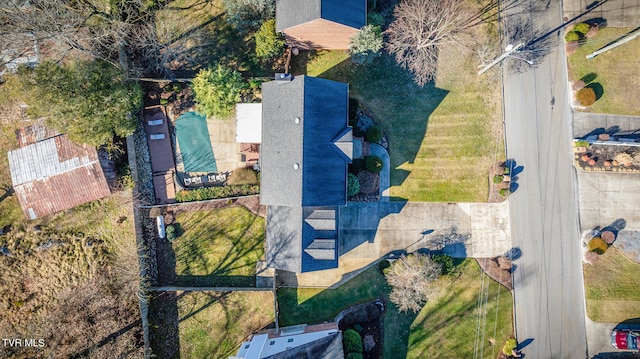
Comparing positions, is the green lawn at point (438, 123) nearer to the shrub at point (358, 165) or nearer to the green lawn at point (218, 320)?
the shrub at point (358, 165)

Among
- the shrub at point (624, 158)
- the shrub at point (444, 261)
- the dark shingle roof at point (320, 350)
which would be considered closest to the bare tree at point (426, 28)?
the shrub at point (444, 261)

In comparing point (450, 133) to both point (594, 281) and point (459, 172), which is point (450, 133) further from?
point (594, 281)

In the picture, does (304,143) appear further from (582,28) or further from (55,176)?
(582,28)

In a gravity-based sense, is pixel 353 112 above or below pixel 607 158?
above

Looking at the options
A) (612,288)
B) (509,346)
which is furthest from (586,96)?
(509,346)

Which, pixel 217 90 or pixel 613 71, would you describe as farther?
pixel 613 71

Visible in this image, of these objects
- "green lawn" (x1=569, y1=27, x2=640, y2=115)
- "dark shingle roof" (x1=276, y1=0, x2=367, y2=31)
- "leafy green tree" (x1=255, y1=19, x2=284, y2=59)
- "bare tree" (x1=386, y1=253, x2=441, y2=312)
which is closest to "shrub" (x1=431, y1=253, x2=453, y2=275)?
"bare tree" (x1=386, y1=253, x2=441, y2=312)

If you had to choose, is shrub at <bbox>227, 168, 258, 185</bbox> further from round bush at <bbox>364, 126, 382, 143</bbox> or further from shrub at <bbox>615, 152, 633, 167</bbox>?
shrub at <bbox>615, 152, 633, 167</bbox>
